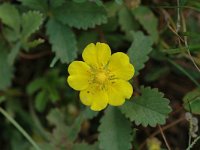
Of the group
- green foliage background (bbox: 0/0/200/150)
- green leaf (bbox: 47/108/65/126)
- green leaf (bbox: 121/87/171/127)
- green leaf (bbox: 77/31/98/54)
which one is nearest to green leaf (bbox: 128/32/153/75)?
green foliage background (bbox: 0/0/200/150)

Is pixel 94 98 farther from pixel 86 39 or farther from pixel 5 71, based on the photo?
pixel 5 71

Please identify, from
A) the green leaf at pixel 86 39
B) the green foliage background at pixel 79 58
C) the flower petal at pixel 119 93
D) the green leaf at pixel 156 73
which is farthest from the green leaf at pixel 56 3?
the green leaf at pixel 156 73

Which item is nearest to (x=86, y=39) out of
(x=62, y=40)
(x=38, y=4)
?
(x=62, y=40)

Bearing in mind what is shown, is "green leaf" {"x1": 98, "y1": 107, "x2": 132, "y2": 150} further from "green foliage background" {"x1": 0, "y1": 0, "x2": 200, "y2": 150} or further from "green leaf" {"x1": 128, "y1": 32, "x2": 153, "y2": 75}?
"green leaf" {"x1": 128, "y1": 32, "x2": 153, "y2": 75}

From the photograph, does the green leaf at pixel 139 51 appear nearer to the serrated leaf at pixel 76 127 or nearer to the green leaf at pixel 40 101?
the serrated leaf at pixel 76 127

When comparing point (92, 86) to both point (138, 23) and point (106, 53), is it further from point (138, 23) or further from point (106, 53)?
point (138, 23)

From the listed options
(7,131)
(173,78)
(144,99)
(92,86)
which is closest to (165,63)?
(173,78)
